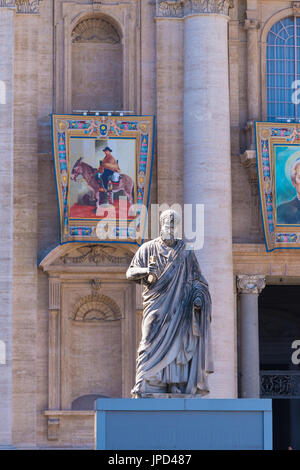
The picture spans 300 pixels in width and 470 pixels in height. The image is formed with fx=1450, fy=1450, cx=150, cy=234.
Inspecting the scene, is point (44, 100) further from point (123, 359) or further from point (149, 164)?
point (123, 359)

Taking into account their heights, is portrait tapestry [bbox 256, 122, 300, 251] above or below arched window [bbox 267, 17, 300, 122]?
below

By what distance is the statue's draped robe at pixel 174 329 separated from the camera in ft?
62.8

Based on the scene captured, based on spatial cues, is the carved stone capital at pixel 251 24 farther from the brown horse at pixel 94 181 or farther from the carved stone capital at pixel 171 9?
the brown horse at pixel 94 181

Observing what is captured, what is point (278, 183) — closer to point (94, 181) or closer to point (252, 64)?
point (252, 64)

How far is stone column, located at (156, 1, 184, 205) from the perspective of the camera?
2960 cm

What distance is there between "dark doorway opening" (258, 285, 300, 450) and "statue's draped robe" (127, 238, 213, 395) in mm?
14026

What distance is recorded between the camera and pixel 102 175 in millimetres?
29281

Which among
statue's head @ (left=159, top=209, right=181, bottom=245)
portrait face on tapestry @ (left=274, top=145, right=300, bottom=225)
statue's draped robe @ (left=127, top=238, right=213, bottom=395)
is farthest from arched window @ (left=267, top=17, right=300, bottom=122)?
statue's draped robe @ (left=127, top=238, right=213, bottom=395)

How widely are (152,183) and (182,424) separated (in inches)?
485

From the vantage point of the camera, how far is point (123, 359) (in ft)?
95.6

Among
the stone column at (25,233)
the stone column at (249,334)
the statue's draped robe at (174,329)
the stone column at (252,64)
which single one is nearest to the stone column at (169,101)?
the stone column at (252,64)

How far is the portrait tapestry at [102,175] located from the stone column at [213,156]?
0.94 m

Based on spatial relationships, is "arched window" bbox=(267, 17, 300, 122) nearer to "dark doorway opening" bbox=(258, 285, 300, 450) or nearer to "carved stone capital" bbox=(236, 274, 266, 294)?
"carved stone capital" bbox=(236, 274, 266, 294)
